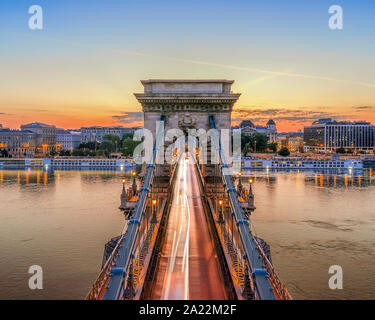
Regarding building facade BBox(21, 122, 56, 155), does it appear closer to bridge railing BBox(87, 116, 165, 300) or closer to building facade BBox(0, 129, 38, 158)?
building facade BBox(0, 129, 38, 158)

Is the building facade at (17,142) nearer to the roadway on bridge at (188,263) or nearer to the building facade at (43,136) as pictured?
the building facade at (43,136)

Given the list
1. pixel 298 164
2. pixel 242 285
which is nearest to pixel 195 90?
pixel 242 285

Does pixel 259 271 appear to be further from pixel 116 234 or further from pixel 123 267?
pixel 116 234

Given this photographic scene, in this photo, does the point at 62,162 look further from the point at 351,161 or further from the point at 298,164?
the point at 351,161

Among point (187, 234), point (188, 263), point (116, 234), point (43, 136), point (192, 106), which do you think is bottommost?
point (116, 234)

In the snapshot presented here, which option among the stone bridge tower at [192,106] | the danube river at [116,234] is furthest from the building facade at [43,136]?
the stone bridge tower at [192,106]

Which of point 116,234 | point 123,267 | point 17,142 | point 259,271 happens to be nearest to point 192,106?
point 116,234
